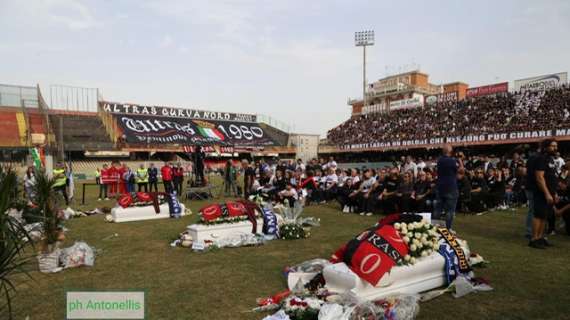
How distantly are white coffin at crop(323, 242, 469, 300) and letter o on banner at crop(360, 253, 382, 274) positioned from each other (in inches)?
4.6

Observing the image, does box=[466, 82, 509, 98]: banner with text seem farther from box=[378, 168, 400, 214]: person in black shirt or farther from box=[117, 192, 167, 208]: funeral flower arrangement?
box=[117, 192, 167, 208]: funeral flower arrangement

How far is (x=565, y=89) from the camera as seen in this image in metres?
30.3

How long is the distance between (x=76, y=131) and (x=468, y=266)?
138 feet

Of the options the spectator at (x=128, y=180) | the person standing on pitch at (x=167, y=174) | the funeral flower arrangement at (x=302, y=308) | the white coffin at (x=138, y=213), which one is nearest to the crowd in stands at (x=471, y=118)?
the person standing on pitch at (x=167, y=174)

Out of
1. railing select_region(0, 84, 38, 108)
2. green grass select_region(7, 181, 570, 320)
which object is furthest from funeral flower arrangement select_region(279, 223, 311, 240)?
railing select_region(0, 84, 38, 108)

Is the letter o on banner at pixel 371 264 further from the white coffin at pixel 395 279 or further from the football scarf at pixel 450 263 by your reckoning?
the football scarf at pixel 450 263

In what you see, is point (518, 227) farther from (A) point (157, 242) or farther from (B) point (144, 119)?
(B) point (144, 119)

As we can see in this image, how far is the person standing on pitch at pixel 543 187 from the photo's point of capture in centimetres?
626

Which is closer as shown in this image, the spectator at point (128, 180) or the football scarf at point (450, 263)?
the football scarf at point (450, 263)

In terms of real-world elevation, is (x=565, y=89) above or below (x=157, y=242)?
above

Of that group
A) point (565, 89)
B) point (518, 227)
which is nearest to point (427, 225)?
point (518, 227)

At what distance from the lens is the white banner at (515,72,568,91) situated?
111 feet

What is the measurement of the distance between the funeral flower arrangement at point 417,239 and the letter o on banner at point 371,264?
15.5 inches

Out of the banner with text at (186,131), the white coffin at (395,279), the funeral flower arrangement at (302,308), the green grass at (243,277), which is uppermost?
the banner with text at (186,131)
